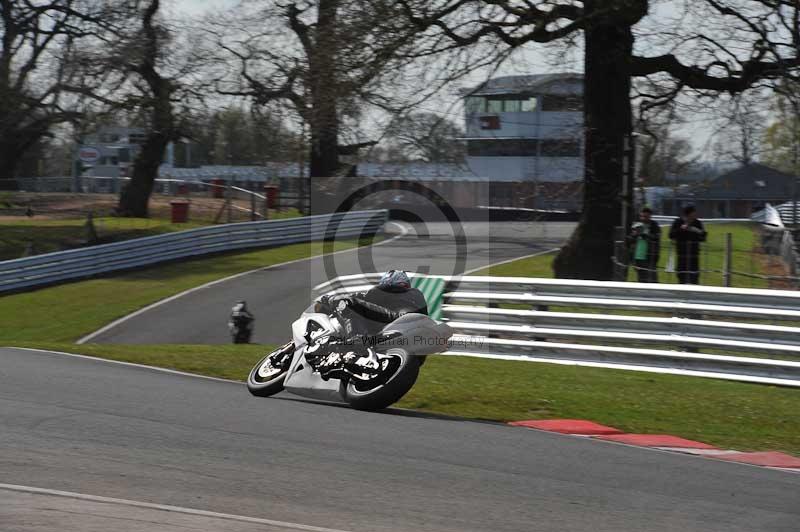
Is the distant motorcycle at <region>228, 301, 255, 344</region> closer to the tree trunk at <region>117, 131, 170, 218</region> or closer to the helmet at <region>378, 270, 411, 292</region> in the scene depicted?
the helmet at <region>378, 270, 411, 292</region>

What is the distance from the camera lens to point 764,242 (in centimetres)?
1988

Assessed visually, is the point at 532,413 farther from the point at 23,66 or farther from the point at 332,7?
the point at 23,66

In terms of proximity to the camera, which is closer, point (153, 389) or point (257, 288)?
point (153, 389)

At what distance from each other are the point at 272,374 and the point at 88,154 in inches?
1297

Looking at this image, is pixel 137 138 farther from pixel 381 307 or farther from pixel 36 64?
pixel 381 307

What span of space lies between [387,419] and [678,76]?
12.3 m

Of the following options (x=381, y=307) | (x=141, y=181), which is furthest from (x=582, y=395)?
(x=141, y=181)

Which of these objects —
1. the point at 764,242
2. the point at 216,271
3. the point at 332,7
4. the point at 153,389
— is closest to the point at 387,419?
the point at 153,389

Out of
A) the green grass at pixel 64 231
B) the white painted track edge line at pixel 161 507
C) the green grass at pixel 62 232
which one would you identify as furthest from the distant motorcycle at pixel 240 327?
the green grass at pixel 62 232

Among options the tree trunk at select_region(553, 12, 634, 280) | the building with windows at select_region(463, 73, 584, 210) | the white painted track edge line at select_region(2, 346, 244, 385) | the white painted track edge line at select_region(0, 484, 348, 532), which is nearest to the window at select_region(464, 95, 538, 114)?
the building with windows at select_region(463, 73, 584, 210)

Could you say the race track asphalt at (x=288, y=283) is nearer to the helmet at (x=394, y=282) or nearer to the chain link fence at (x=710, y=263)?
the chain link fence at (x=710, y=263)

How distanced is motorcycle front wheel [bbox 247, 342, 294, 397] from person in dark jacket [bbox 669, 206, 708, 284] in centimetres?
735

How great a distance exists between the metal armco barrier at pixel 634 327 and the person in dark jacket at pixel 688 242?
2176 mm

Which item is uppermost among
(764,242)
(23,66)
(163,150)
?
(23,66)
